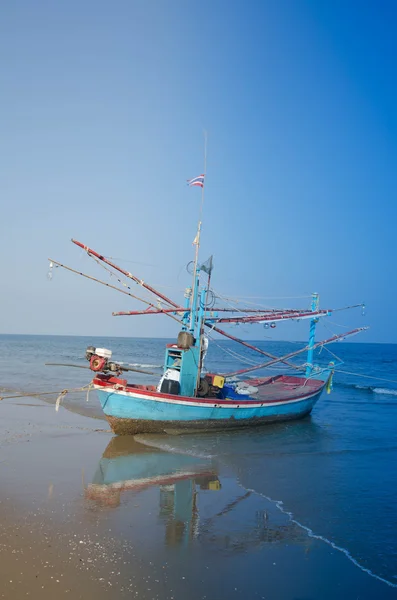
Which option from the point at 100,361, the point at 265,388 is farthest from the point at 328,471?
the point at 265,388

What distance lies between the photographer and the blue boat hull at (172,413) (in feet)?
50.1

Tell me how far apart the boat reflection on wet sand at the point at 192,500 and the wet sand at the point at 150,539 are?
2cm

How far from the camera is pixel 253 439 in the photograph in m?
16.9

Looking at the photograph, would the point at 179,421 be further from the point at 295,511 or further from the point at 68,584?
the point at 68,584

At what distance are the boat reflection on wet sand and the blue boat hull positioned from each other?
1.66 metres

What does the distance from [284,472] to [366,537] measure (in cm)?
420

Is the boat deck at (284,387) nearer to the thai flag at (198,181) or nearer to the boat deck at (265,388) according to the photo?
the boat deck at (265,388)

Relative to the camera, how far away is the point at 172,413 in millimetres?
15969

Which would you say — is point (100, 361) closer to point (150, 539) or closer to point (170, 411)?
point (170, 411)

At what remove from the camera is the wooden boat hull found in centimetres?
1523

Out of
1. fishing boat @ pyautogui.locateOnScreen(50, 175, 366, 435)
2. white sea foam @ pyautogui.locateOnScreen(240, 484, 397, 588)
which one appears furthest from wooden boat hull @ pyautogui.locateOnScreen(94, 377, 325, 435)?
white sea foam @ pyautogui.locateOnScreen(240, 484, 397, 588)

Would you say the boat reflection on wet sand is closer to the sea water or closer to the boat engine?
the sea water

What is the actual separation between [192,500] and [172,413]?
607 centimetres

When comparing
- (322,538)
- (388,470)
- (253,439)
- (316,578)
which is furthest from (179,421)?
(316,578)
